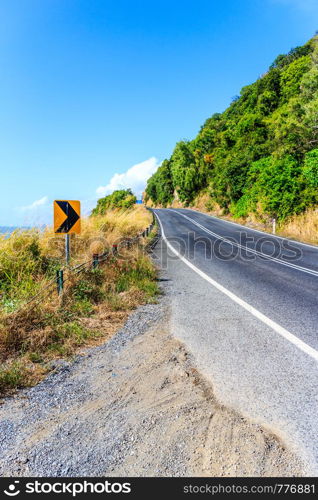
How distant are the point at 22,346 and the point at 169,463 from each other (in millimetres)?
2982

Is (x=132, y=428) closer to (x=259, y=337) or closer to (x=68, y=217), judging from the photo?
(x=259, y=337)

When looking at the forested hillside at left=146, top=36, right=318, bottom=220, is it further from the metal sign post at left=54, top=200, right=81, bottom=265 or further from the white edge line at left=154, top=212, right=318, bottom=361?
the metal sign post at left=54, top=200, right=81, bottom=265

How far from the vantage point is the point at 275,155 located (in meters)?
24.8

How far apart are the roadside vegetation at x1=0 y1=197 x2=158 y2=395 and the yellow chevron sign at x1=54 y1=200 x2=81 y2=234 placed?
3.16 feet

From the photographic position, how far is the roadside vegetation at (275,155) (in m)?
21.5

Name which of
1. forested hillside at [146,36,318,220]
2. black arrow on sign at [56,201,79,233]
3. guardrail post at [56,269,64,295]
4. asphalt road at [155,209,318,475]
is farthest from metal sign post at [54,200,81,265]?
forested hillside at [146,36,318,220]

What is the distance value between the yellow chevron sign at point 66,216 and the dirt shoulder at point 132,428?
435cm

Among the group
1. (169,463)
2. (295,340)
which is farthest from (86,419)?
(295,340)

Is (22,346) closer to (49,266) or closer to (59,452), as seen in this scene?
(59,452)

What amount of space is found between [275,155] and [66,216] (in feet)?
71.2

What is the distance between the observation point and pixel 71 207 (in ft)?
25.6

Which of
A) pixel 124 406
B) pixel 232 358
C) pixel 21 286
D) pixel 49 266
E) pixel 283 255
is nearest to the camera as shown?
pixel 124 406

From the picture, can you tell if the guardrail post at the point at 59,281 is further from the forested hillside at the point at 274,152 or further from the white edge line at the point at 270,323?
the forested hillside at the point at 274,152

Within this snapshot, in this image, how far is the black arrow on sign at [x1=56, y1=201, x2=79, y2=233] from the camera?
7.71 metres
